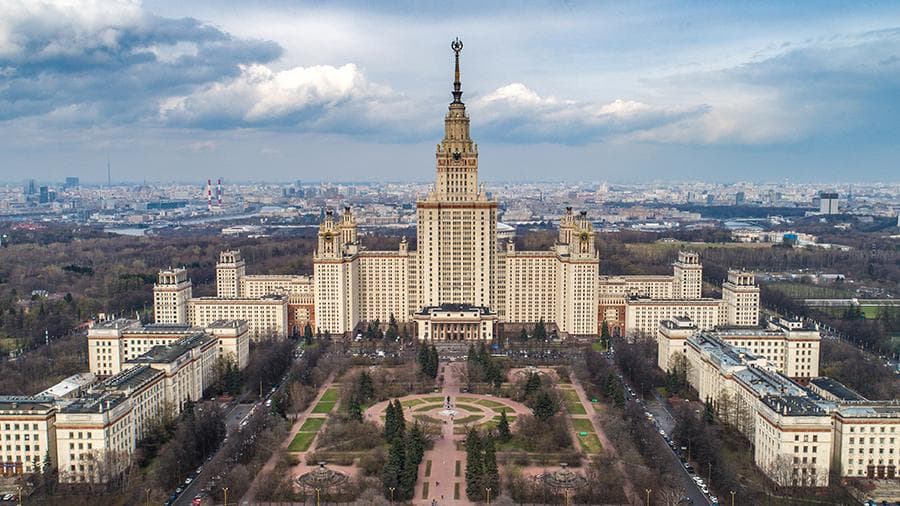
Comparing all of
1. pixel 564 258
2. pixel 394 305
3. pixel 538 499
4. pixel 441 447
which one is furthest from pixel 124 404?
pixel 564 258

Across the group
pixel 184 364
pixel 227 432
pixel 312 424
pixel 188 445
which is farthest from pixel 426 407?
pixel 188 445

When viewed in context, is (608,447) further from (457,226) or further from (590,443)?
(457,226)

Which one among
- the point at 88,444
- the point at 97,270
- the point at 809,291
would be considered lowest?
the point at 88,444

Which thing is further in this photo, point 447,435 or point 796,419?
point 447,435

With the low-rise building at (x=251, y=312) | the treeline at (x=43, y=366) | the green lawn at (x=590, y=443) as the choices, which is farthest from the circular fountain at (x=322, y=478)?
the low-rise building at (x=251, y=312)

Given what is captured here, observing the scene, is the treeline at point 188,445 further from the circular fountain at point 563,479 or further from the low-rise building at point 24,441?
the circular fountain at point 563,479

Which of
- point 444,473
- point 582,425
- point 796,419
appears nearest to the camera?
point 796,419

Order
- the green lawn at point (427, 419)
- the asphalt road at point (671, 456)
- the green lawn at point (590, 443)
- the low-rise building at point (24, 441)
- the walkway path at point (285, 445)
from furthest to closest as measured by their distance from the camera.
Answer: the green lawn at point (427, 419) < the green lawn at point (590, 443) < the low-rise building at point (24, 441) < the walkway path at point (285, 445) < the asphalt road at point (671, 456)

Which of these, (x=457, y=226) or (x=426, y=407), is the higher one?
(x=457, y=226)
